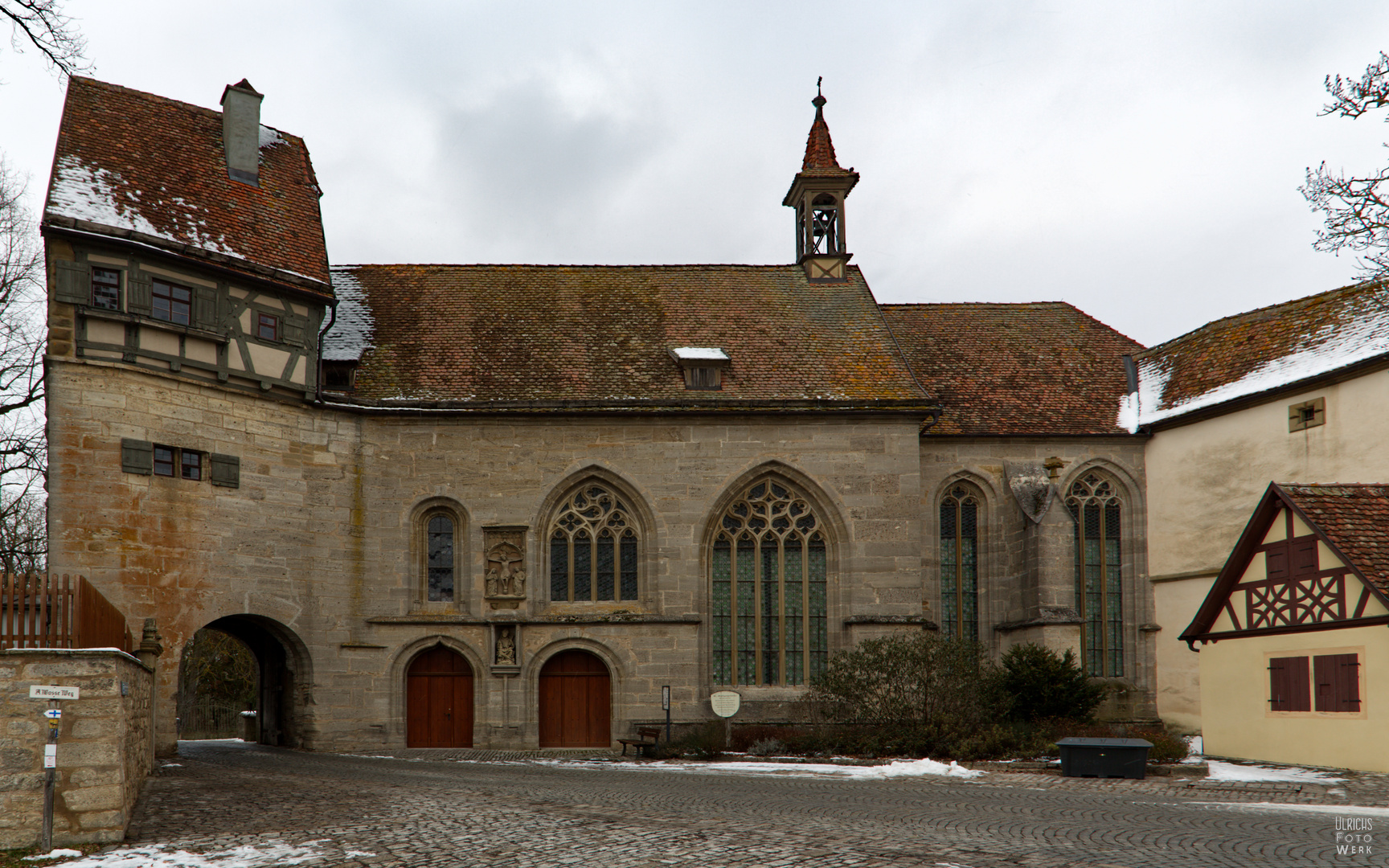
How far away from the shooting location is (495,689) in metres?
24.0

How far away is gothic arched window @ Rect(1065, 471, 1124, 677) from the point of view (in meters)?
26.7

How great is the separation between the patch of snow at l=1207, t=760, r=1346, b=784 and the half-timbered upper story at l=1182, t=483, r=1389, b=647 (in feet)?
6.92

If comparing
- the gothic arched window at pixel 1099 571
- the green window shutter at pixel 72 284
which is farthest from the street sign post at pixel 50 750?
the gothic arched window at pixel 1099 571

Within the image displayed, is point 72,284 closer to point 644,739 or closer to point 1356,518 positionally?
point 644,739

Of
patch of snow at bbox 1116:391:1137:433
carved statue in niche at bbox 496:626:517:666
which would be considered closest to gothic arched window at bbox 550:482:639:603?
carved statue in niche at bbox 496:626:517:666

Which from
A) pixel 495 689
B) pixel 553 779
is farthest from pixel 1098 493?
pixel 553 779

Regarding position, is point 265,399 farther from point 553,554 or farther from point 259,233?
point 553,554

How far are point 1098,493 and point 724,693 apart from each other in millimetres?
9776

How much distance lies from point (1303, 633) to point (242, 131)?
21400 mm

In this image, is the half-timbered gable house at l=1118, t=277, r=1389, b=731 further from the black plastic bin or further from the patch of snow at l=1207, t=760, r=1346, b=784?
the black plastic bin

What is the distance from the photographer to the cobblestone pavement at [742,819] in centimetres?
1004

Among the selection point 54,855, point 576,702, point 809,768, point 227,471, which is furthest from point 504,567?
point 54,855

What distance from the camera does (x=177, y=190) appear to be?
75.1 feet

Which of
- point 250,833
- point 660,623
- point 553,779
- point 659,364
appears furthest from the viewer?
point 659,364
